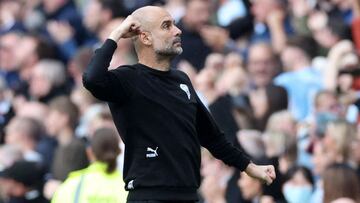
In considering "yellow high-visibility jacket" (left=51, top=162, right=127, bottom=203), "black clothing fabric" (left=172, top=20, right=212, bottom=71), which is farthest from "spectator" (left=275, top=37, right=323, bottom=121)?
"yellow high-visibility jacket" (left=51, top=162, right=127, bottom=203)

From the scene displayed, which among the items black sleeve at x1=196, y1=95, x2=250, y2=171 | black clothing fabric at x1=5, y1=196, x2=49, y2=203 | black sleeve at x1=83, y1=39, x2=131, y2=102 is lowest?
black clothing fabric at x1=5, y1=196, x2=49, y2=203

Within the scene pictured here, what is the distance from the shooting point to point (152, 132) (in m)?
7.55

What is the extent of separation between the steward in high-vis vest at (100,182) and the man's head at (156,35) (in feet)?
5.60

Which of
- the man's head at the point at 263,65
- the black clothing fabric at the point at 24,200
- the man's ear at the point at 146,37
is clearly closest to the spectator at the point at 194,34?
the man's head at the point at 263,65

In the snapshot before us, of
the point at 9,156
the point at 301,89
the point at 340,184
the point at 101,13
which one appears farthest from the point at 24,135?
the point at 340,184

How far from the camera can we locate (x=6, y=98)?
52.0 feet

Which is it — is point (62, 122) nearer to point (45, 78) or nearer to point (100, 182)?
point (45, 78)

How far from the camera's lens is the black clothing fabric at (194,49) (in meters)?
14.8

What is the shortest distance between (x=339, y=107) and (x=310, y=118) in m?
0.34

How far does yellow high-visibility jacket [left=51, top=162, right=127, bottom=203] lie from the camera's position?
30.1 feet

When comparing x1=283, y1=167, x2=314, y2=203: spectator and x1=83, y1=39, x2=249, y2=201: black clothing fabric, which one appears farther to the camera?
x1=283, y1=167, x2=314, y2=203: spectator

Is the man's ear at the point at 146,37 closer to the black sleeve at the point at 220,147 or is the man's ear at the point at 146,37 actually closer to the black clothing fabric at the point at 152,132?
the black clothing fabric at the point at 152,132

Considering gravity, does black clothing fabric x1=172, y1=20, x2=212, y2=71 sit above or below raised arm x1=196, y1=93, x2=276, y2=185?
above

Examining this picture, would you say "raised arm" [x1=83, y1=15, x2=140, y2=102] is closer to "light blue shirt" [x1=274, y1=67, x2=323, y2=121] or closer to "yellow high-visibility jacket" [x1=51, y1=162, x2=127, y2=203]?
"yellow high-visibility jacket" [x1=51, y1=162, x2=127, y2=203]
